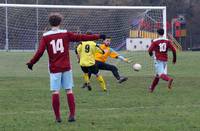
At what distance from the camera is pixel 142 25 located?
2700 centimetres

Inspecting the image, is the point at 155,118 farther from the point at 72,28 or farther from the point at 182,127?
the point at 72,28

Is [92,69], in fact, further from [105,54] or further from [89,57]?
[105,54]

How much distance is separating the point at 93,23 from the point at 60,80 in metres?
16.1

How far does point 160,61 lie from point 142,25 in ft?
27.5

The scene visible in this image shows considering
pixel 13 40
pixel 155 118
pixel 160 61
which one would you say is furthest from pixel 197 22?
pixel 155 118

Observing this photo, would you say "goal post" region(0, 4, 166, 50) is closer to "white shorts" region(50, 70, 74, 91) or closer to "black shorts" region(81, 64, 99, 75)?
"black shorts" region(81, 64, 99, 75)

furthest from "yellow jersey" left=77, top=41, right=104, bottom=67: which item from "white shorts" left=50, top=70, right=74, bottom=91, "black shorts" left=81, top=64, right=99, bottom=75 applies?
"white shorts" left=50, top=70, right=74, bottom=91

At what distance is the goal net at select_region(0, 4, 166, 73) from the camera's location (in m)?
27.0

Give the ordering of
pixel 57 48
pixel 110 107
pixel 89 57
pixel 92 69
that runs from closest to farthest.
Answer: pixel 57 48 < pixel 110 107 < pixel 89 57 < pixel 92 69

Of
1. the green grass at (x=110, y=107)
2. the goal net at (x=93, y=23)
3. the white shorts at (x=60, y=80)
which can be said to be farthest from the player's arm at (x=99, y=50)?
the white shorts at (x=60, y=80)

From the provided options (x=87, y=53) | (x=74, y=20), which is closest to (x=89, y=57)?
(x=87, y=53)

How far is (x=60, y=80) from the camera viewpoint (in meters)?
11.7

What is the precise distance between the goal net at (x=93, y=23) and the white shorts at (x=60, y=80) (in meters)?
14.9

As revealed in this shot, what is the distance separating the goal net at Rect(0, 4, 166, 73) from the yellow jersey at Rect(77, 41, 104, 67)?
740cm
